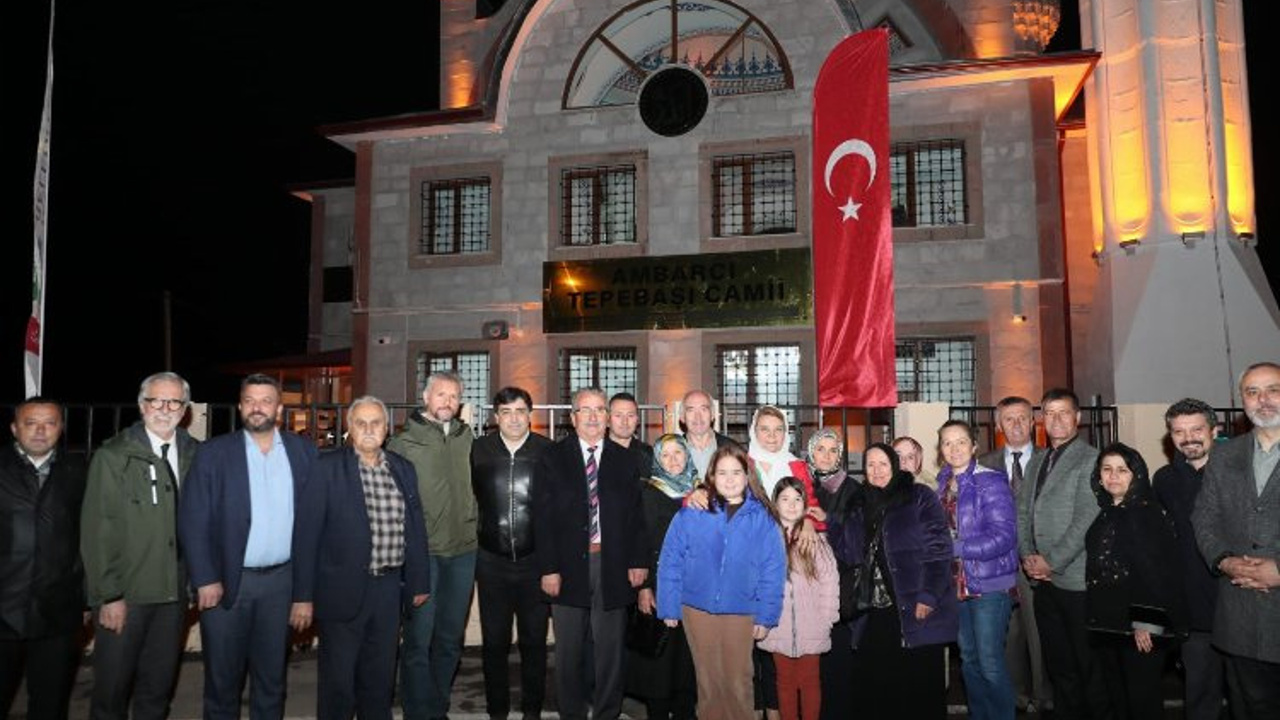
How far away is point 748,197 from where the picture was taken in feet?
45.8

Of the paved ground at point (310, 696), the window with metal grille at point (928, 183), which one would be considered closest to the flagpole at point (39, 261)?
the paved ground at point (310, 696)

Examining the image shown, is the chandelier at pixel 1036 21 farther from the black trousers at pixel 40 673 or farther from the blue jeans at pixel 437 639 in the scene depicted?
the black trousers at pixel 40 673

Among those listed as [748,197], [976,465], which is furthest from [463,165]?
[976,465]

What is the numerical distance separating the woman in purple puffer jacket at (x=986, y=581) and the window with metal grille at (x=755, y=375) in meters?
8.23

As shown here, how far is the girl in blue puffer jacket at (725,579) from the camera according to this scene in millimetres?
4867

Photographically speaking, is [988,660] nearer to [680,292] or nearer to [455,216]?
[680,292]

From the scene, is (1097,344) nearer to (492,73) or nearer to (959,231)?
(959,231)

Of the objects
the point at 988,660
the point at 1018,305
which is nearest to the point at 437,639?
the point at 988,660

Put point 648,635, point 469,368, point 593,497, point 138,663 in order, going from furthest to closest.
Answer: point 469,368 → point 593,497 → point 648,635 → point 138,663

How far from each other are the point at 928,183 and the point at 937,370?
2.87 metres

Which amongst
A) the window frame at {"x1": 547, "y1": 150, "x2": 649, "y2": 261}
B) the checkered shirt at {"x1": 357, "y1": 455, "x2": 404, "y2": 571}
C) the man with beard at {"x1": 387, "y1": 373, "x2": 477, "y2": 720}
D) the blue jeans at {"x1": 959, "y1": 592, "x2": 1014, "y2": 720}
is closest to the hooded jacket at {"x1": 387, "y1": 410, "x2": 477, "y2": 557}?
the man with beard at {"x1": 387, "y1": 373, "x2": 477, "y2": 720}

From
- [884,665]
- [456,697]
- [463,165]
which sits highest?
[463,165]

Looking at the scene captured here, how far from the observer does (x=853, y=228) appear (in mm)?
11711

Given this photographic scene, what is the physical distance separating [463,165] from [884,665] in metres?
11.8
